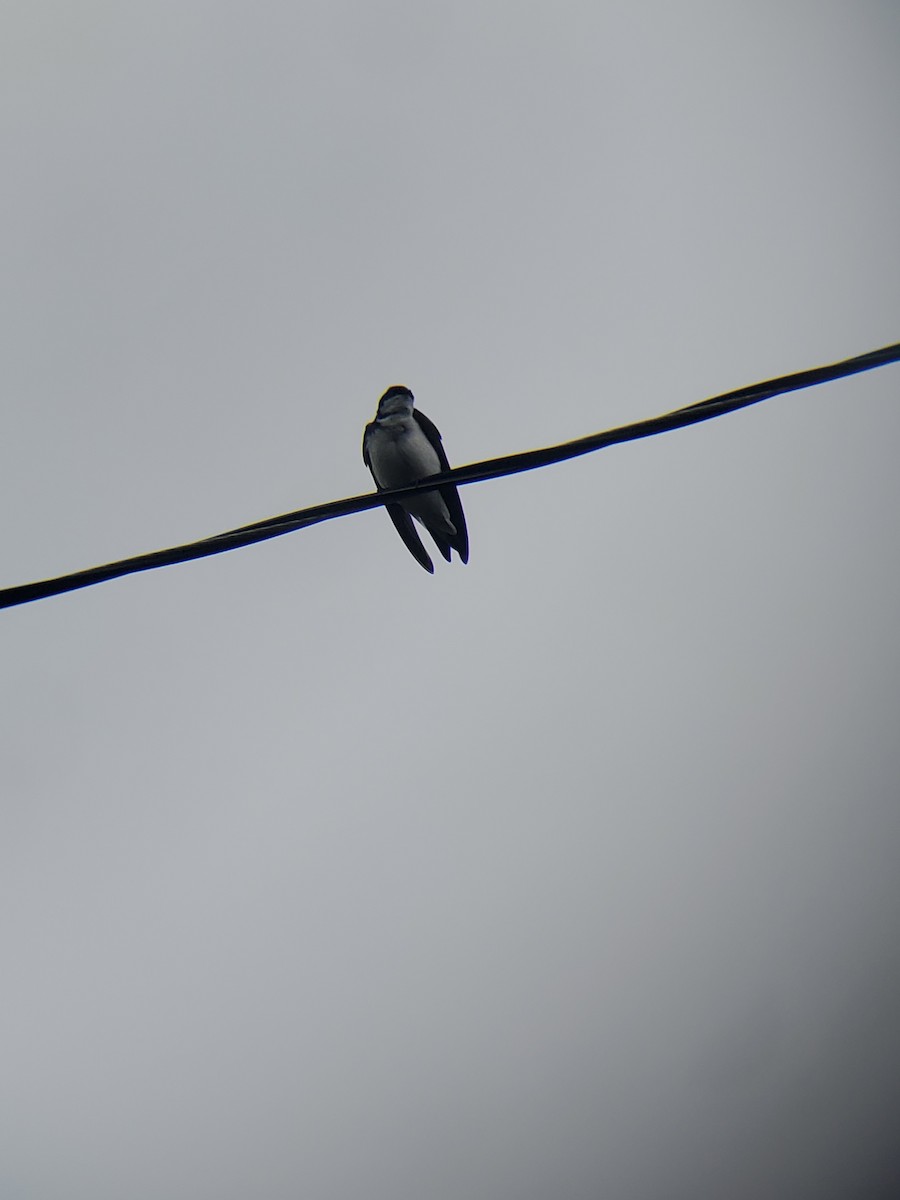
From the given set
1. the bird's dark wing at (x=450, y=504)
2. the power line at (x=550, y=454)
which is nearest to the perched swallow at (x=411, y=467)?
the bird's dark wing at (x=450, y=504)

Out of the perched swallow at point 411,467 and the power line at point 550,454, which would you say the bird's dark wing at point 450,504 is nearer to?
the perched swallow at point 411,467

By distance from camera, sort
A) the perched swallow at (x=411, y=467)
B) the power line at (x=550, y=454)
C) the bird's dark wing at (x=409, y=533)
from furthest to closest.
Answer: the bird's dark wing at (x=409, y=533) < the perched swallow at (x=411, y=467) < the power line at (x=550, y=454)

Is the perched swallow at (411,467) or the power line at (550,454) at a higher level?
the perched swallow at (411,467)

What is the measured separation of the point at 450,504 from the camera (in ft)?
14.9

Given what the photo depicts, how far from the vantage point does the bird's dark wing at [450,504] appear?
4527 millimetres

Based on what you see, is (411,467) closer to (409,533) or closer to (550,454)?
(409,533)

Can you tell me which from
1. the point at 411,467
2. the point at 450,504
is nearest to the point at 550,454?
the point at 411,467

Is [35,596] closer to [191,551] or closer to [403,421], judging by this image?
[191,551]

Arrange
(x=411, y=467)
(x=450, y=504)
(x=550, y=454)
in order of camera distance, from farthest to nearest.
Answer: (x=450, y=504) → (x=411, y=467) → (x=550, y=454)

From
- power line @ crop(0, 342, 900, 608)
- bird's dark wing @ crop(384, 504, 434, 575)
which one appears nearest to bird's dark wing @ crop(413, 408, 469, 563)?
bird's dark wing @ crop(384, 504, 434, 575)

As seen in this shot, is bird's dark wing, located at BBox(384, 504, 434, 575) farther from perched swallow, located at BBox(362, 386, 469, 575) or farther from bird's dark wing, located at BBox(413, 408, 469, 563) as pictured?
bird's dark wing, located at BBox(413, 408, 469, 563)

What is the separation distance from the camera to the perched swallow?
4.22 m

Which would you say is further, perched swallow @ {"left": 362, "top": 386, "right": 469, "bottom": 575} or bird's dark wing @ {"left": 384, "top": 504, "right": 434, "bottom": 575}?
bird's dark wing @ {"left": 384, "top": 504, "right": 434, "bottom": 575}

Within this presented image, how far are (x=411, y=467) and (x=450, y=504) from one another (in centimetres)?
41
